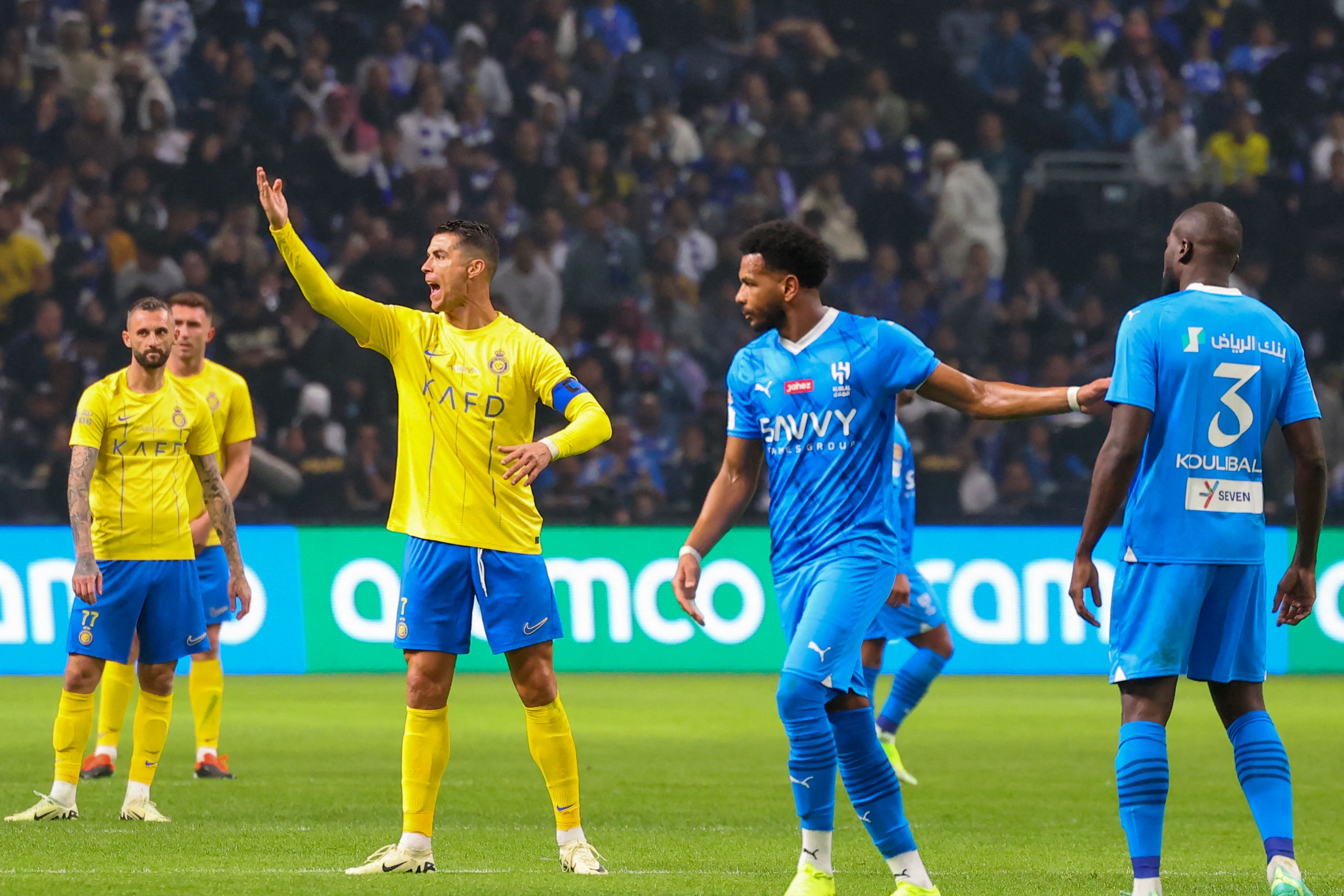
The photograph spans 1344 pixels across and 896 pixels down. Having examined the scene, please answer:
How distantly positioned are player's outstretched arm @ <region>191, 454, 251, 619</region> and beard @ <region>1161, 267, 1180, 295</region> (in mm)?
4385

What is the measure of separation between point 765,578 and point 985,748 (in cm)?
458

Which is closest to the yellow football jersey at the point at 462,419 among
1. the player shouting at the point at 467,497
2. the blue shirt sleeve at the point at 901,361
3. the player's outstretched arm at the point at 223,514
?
the player shouting at the point at 467,497

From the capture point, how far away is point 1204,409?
5590 millimetres

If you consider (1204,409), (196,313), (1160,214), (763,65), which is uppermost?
(763,65)

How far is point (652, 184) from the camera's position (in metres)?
20.3

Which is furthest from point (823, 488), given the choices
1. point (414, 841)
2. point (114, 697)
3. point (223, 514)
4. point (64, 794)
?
point (114, 697)

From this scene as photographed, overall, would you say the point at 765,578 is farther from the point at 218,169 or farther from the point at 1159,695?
the point at 1159,695

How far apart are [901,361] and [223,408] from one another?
16.7 feet

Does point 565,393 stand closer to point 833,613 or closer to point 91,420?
point 833,613

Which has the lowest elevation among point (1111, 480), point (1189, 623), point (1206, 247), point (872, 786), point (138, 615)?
point (872, 786)

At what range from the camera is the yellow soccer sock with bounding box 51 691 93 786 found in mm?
8172

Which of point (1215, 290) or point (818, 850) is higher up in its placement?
point (1215, 290)

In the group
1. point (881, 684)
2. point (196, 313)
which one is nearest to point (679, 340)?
point (881, 684)

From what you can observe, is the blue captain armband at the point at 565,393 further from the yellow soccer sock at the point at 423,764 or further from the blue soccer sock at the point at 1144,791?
the blue soccer sock at the point at 1144,791
